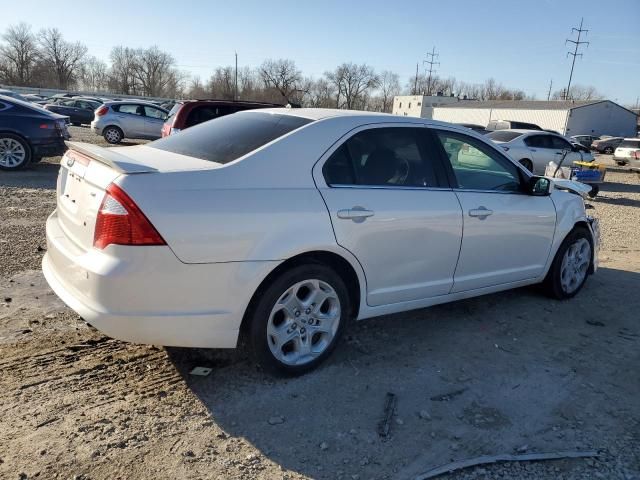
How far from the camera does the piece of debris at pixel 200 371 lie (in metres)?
3.28

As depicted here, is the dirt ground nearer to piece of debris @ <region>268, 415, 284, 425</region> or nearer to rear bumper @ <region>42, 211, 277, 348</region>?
piece of debris @ <region>268, 415, 284, 425</region>

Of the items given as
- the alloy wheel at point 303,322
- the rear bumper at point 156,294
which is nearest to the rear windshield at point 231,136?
the rear bumper at point 156,294

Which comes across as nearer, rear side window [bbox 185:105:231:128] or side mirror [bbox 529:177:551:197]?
side mirror [bbox 529:177:551:197]

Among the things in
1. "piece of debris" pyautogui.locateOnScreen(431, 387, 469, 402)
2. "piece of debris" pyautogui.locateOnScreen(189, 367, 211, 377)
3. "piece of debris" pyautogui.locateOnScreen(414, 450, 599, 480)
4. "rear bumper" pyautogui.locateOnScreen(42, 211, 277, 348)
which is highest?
"rear bumper" pyautogui.locateOnScreen(42, 211, 277, 348)

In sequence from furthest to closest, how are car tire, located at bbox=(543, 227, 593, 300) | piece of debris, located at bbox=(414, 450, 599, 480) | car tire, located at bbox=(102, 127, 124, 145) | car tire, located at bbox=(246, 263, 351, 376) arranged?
car tire, located at bbox=(102, 127, 124, 145) < car tire, located at bbox=(543, 227, 593, 300) < car tire, located at bbox=(246, 263, 351, 376) < piece of debris, located at bbox=(414, 450, 599, 480)

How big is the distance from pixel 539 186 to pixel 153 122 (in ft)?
55.6

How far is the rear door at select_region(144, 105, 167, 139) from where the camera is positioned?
1888 cm

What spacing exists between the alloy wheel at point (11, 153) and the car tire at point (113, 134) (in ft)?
26.9

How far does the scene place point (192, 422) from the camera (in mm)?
2799

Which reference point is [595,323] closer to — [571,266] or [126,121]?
[571,266]

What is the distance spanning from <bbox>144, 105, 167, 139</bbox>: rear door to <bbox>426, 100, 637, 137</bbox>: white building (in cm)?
4871

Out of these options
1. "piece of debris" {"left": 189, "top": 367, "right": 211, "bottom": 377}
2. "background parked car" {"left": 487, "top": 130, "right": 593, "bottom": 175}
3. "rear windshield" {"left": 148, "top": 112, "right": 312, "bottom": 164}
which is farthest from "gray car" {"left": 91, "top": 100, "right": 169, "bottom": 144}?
"piece of debris" {"left": 189, "top": 367, "right": 211, "bottom": 377}

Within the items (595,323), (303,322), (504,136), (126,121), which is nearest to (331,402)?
(303,322)

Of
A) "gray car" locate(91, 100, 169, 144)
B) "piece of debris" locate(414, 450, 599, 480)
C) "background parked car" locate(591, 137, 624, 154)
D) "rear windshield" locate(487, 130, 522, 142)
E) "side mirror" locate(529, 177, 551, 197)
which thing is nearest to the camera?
"piece of debris" locate(414, 450, 599, 480)
